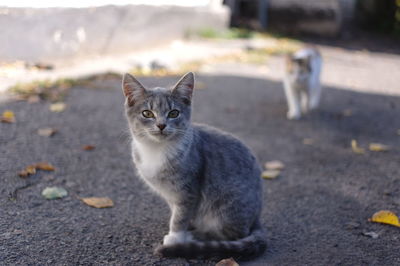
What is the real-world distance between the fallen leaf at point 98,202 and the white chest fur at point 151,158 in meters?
0.66

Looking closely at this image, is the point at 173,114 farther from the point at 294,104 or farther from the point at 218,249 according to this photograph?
the point at 294,104

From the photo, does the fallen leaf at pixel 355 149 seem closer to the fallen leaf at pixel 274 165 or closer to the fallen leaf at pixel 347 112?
the fallen leaf at pixel 274 165

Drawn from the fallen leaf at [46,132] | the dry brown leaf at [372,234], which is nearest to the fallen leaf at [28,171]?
the fallen leaf at [46,132]

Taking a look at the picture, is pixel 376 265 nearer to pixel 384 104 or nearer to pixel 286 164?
pixel 286 164

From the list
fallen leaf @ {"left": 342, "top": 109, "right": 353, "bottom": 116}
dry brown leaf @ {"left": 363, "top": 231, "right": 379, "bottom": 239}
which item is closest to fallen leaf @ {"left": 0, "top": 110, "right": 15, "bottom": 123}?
dry brown leaf @ {"left": 363, "top": 231, "right": 379, "bottom": 239}

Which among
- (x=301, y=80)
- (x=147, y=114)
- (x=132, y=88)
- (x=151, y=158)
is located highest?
(x=132, y=88)

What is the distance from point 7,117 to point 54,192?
2.03 m

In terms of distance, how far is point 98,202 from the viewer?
3652 mm

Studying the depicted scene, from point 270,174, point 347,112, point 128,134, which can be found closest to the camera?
point 128,134

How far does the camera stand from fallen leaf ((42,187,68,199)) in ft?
12.0

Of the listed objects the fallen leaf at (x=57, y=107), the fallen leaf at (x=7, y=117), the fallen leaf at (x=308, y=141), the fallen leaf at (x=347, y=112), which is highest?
the fallen leaf at (x=7, y=117)

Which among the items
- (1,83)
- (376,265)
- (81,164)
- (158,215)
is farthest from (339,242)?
(1,83)

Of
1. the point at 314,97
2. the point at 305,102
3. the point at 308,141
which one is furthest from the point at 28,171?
the point at 314,97

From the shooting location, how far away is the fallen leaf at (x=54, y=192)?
3.65 metres
